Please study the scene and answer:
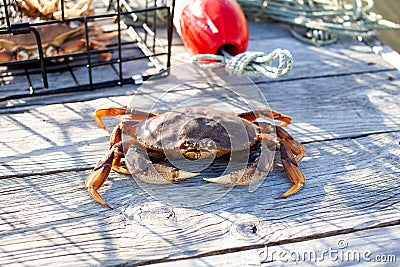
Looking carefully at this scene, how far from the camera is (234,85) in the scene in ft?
6.42

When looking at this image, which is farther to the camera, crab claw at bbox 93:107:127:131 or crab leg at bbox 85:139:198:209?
crab claw at bbox 93:107:127:131

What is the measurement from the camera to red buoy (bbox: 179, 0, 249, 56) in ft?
6.09

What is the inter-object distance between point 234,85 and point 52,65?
2.59 feet

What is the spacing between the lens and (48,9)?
1.92 metres

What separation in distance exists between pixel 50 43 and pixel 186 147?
90 centimetres

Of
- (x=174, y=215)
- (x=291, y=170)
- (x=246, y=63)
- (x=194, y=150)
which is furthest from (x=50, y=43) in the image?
(x=291, y=170)

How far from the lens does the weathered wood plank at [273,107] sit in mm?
1499

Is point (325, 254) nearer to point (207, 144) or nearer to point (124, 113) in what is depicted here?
point (207, 144)

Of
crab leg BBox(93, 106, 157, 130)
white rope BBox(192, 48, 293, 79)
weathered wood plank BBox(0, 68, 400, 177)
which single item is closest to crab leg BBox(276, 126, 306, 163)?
weathered wood plank BBox(0, 68, 400, 177)

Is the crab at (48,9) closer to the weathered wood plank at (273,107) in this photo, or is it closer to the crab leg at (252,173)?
the weathered wood plank at (273,107)

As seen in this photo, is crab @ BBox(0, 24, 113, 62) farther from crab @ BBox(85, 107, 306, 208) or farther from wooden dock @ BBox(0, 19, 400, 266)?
crab @ BBox(85, 107, 306, 208)

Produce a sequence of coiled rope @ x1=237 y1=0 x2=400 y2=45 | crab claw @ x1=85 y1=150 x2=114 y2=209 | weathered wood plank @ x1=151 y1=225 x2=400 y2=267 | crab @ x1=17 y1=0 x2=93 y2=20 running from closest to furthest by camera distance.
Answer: weathered wood plank @ x1=151 y1=225 x2=400 y2=267
crab claw @ x1=85 y1=150 x2=114 y2=209
crab @ x1=17 y1=0 x2=93 y2=20
coiled rope @ x1=237 y1=0 x2=400 y2=45

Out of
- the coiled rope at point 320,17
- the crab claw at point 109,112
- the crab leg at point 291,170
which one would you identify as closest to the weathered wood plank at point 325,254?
the crab leg at point 291,170

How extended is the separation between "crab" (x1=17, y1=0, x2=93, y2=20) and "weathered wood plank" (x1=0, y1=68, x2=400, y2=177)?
0.42 metres
